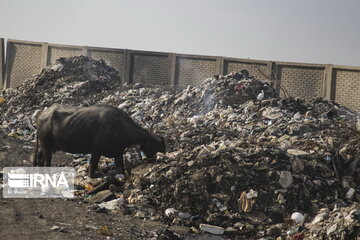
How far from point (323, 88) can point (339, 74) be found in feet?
2.58

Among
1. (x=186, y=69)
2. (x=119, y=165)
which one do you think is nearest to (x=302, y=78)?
(x=186, y=69)

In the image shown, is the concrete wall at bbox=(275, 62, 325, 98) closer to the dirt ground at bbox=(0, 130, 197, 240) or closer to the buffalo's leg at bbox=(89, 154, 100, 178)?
the buffalo's leg at bbox=(89, 154, 100, 178)

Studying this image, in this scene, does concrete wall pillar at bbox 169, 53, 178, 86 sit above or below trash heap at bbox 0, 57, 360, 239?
above

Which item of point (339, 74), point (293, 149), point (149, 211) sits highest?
point (339, 74)

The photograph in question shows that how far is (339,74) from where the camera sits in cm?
2061

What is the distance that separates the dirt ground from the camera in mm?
7000

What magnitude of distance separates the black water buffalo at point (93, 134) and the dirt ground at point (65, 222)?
1564 millimetres

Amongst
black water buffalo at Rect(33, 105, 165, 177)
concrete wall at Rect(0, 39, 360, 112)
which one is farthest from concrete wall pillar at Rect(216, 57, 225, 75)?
black water buffalo at Rect(33, 105, 165, 177)

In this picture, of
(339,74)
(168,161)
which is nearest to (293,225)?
(168,161)

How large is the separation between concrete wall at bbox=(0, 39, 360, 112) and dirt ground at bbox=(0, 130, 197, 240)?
12.4m

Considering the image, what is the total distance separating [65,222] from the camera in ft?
25.0

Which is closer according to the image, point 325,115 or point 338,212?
point 338,212

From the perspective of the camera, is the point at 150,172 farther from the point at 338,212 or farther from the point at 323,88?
the point at 323,88

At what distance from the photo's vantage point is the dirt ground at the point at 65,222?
7.00 metres
